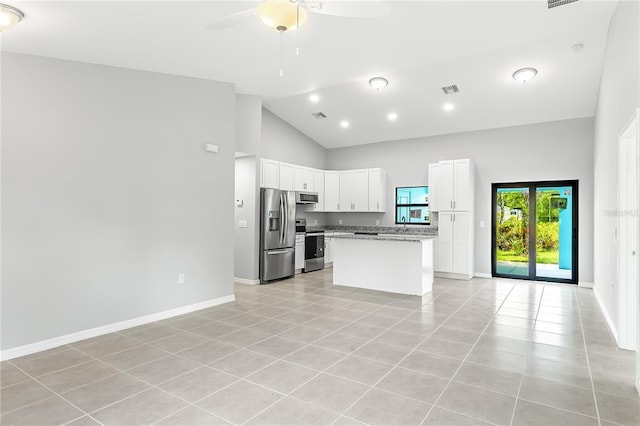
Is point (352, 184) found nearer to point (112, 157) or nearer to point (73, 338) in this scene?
point (112, 157)

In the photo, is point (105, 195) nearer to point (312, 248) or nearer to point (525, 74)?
point (312, 248)

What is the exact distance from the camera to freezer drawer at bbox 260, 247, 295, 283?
21.2 feet

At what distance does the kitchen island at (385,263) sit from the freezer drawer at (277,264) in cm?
103

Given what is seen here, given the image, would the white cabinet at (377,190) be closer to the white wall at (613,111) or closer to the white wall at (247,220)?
the white wall at (247,220)

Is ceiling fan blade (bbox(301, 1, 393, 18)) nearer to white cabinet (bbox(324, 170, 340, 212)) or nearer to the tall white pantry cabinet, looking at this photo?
the tall white pantry cabinet

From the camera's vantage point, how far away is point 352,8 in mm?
2500

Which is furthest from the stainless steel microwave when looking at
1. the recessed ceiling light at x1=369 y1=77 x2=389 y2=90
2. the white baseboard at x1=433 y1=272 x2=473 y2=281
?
the white baseboard at x1=433 y1=272 x2=473 y2=281

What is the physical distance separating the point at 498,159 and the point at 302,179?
4.12 meters

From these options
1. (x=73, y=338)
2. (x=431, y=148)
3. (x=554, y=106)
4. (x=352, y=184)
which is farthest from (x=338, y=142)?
(x=73, y=338)

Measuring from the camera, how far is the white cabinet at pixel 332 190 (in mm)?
8836

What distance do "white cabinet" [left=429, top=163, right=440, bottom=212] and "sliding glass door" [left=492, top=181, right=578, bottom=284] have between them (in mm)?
1129

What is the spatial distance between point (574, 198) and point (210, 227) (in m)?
6.41

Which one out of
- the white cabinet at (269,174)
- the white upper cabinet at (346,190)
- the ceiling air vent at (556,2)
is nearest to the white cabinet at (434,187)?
the white upper cabinet at (346,190)

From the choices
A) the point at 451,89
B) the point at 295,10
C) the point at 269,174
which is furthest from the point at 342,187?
the point at 295,10
